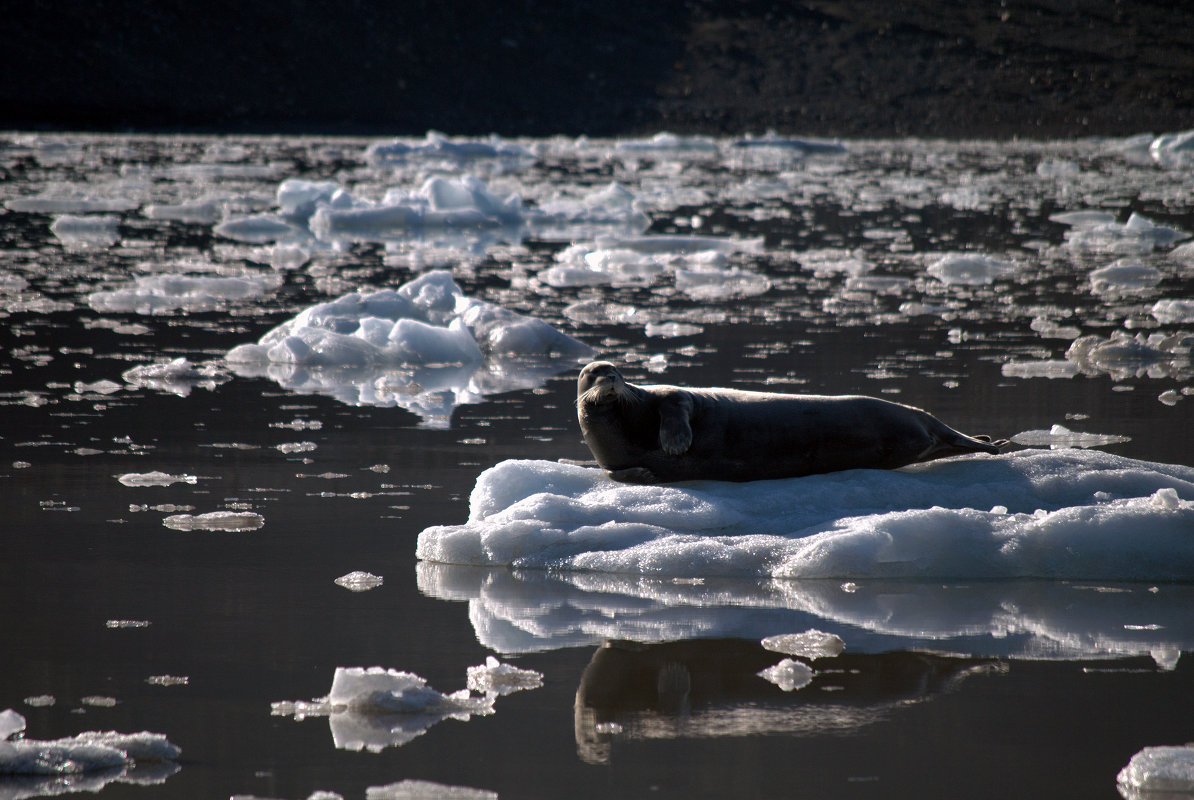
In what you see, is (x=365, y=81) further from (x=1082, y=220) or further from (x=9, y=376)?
(x=9, y=376)

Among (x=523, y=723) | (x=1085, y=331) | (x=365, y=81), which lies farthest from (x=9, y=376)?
(x=365, y=81)

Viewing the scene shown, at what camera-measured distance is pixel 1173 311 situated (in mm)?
9062

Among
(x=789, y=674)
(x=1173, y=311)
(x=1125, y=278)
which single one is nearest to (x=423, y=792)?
(x=789, y=674)

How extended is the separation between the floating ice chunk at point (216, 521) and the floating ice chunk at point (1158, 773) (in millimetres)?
2735

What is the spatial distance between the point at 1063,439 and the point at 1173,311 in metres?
4.08

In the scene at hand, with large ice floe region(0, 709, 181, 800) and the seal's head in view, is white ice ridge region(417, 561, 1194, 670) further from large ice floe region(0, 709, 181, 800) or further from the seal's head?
large ice floe region(0, 709, 181, 800)

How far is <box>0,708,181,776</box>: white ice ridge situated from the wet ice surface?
4 cm

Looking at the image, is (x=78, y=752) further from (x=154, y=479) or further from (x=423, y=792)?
(x=154, y=479)

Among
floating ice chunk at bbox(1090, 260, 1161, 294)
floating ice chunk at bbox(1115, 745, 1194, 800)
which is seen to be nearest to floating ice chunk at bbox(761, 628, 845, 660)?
floating ice chunk at bbox(1115, 745, 1194, 800)

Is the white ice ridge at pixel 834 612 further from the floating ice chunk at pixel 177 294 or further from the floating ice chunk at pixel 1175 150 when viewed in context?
the floating ice chunk at pixel 1175 150

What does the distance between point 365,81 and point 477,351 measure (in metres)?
40.4

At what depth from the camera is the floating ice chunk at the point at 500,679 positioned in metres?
3.02

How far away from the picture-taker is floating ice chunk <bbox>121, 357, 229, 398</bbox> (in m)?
6.88

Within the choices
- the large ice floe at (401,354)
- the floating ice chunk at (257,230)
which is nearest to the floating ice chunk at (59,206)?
the floating ice chunk at (257,230)
